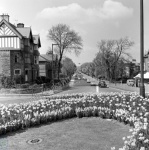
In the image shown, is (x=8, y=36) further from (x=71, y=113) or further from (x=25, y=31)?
(x=71, y=113)

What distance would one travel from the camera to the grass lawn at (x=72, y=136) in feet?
21.7

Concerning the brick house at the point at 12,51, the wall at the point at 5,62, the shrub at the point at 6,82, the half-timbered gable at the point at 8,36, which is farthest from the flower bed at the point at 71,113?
the half-timbered gable at the point at 8,36

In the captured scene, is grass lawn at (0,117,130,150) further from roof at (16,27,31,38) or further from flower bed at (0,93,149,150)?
roof at (16,27,31,38)

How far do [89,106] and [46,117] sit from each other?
102 inches

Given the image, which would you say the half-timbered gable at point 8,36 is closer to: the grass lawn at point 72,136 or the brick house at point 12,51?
the brick house at point 12,51

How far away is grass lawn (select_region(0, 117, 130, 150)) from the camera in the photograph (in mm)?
6625

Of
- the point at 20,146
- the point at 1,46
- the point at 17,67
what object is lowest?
the point at 20,146

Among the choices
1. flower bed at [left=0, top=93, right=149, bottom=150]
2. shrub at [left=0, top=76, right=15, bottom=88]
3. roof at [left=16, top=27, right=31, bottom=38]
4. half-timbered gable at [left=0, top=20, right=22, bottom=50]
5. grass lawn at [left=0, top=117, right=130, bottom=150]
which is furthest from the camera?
roof at [left=16, top=27, right=31, bottom=38]

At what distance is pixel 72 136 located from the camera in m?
7.55

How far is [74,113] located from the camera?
10562 millimetres

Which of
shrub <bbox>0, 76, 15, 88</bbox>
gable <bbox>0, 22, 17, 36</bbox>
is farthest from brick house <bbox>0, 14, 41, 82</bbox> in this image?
shrub <bbox>0, 76, 15, 88</bbox>

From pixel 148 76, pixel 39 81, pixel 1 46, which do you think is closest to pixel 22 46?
pixel 1 46

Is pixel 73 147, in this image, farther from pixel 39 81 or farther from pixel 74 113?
pixel 39 81

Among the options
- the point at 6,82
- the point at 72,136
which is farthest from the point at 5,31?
the point at 72,136
